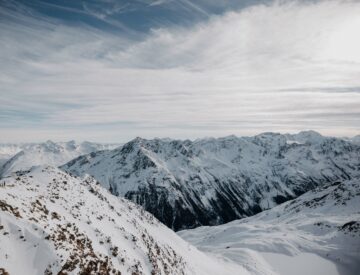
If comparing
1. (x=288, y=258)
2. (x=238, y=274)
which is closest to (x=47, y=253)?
(x=238, y=274)

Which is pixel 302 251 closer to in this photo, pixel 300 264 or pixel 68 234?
pixel 300 264

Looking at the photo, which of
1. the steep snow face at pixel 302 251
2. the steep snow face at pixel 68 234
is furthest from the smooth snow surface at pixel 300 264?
the steep snow face at pixel 68 234

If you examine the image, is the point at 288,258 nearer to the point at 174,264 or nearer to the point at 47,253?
the point at 174,264

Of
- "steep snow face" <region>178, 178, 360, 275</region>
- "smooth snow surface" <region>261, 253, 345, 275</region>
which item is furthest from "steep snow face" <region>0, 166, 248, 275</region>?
"smooth snow surface" <region>261, 253, 345, 275</region>

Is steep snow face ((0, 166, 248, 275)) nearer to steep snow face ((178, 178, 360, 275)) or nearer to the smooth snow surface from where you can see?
steep snow face ((178, 178, 360, 275))

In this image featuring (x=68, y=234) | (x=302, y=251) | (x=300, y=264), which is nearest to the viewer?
(x=68, y=234)

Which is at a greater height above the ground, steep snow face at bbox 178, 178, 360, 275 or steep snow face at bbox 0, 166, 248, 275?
steep snow face at bbox 0, 166, 248, 275

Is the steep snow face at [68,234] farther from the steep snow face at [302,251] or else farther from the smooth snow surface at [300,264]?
the smooth snow surface at [300,264]

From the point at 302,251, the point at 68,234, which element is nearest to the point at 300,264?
the point at 302,251
